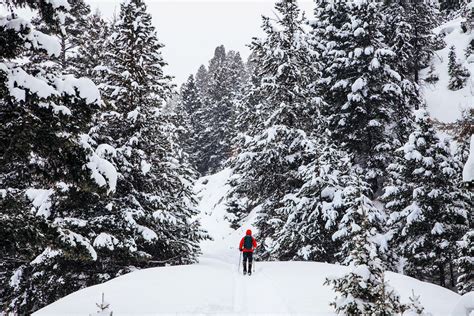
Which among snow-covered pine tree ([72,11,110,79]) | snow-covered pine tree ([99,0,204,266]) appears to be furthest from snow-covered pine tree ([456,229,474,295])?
snow-covered pine tree ([72,11,110,79])

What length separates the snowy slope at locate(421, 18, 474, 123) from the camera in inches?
1270

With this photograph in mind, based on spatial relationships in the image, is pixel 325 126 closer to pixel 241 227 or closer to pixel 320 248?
pixel 320 248

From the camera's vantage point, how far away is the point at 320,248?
16859 mm

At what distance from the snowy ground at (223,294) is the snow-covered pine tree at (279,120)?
624 cm

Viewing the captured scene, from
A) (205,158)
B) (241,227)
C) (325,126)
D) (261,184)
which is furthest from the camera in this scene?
(205,158)

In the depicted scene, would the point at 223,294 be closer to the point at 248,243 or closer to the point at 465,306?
the point at 248,243

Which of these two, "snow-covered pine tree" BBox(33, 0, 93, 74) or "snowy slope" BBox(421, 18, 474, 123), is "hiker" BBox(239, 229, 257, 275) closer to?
"snow-covered pine tree" BBox(33, 0, 93, 74)

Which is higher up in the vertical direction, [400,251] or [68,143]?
[68,143]

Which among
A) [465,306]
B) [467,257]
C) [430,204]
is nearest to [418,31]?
[430,204]

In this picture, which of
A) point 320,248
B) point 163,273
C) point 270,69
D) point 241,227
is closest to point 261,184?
point 320,248

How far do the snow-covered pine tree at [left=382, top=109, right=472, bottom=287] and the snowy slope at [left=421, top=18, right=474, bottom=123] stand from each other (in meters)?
15.7

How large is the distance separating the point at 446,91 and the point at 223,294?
1441 inches

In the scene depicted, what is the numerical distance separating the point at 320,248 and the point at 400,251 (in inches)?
146

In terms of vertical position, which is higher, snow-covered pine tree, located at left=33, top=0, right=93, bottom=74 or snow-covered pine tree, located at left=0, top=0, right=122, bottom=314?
snow-covered pine tree, located at left=33, top=0, right=93, bottom=74
